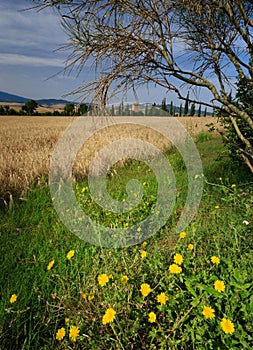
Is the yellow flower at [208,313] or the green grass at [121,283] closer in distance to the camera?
the yellow flower at [208,313]

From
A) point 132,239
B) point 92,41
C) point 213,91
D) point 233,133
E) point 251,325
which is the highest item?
point 92,41

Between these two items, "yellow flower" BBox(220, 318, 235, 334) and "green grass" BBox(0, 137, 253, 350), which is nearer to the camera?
"yellow flower" BBox(220, 318, 235, 334)

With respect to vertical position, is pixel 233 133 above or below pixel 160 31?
below

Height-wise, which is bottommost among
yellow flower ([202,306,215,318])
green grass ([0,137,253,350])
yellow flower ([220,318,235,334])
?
green grass ([0,137,253,350])

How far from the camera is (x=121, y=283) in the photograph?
5.35 ft

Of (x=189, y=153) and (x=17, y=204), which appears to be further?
(x=189, y=153)

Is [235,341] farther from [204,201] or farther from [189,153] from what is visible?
[189,153]

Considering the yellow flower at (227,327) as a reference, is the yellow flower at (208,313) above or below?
above

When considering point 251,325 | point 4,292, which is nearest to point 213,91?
point 251,325

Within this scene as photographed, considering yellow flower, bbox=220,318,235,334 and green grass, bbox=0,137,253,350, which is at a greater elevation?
yellow flower, bbox=220,318,235,334

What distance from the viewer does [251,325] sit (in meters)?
1.26

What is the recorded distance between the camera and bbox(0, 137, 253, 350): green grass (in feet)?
4.48

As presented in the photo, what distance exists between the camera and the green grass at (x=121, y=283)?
→ 137 cm

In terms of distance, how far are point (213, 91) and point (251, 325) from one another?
175 cm
